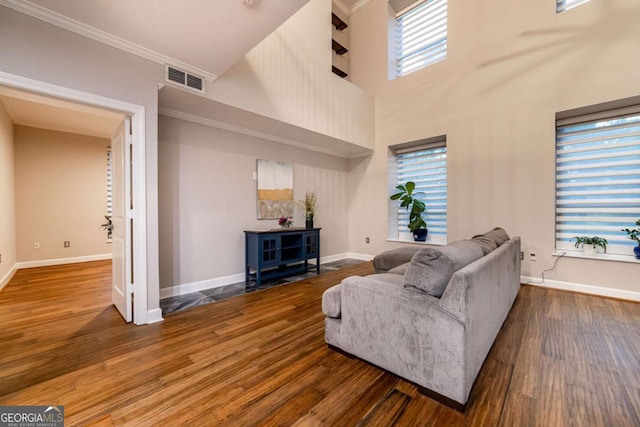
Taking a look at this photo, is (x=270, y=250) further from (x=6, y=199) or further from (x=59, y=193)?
(x=59, y=193)

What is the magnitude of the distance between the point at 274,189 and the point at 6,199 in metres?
4.14

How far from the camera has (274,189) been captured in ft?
14.8

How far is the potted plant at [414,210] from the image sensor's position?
16.2 feet

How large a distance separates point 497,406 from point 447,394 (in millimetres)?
295

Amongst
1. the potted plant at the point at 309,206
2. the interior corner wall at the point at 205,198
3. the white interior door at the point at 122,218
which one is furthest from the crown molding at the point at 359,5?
the white interior door at the point at 122,218

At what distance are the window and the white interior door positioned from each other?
4.61 metres

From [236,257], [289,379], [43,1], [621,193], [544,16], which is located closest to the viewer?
[289,379]

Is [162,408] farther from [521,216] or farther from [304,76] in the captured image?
[521,216]

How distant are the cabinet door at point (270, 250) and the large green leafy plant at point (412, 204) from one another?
2.61 meters

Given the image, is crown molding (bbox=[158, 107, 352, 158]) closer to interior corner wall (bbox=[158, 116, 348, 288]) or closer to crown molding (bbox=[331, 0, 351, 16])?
interior corner wall (bbox=[158, 116, 348, 288])

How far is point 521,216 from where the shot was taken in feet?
12.5

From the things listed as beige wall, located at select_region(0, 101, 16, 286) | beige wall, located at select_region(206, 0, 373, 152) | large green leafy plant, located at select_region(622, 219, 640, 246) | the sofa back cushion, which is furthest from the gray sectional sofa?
beige wall, located at select_region(0, 101, 16, 286)

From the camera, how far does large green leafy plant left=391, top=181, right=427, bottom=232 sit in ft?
16.2

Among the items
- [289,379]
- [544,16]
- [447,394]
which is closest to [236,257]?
[289,379]
